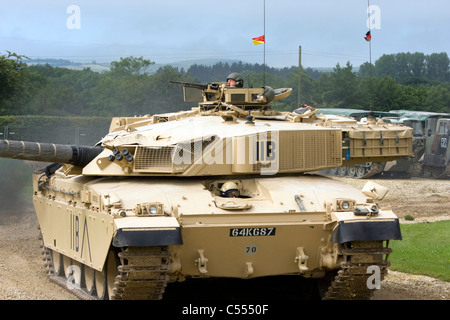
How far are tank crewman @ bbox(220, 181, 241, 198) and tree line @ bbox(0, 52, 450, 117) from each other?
8.96 meters

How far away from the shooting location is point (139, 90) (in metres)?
37.2

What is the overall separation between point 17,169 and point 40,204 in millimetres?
9967

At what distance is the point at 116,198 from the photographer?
1318 centimetres

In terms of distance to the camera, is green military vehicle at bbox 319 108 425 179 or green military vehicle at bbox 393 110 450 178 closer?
green military vehicle at bbox 319 108 425 179

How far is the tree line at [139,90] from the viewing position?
111ft

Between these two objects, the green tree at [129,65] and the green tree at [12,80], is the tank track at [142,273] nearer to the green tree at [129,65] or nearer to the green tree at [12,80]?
the green tree at [12,80]

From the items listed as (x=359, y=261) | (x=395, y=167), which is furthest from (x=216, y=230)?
(x=395, y=167)

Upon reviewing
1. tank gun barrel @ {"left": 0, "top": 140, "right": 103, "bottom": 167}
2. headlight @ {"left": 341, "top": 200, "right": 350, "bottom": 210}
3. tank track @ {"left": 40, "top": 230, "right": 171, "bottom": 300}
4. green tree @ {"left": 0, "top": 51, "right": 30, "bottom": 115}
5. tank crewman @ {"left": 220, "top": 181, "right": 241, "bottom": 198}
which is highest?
green tree @ {"left": 0, "top": 51, "right": 30, "bottom": 115}

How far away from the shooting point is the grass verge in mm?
17812

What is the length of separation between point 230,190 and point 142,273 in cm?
239

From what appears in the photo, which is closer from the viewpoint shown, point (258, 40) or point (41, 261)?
point (41, 261)

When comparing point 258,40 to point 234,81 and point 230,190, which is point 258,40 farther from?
point 230,190
